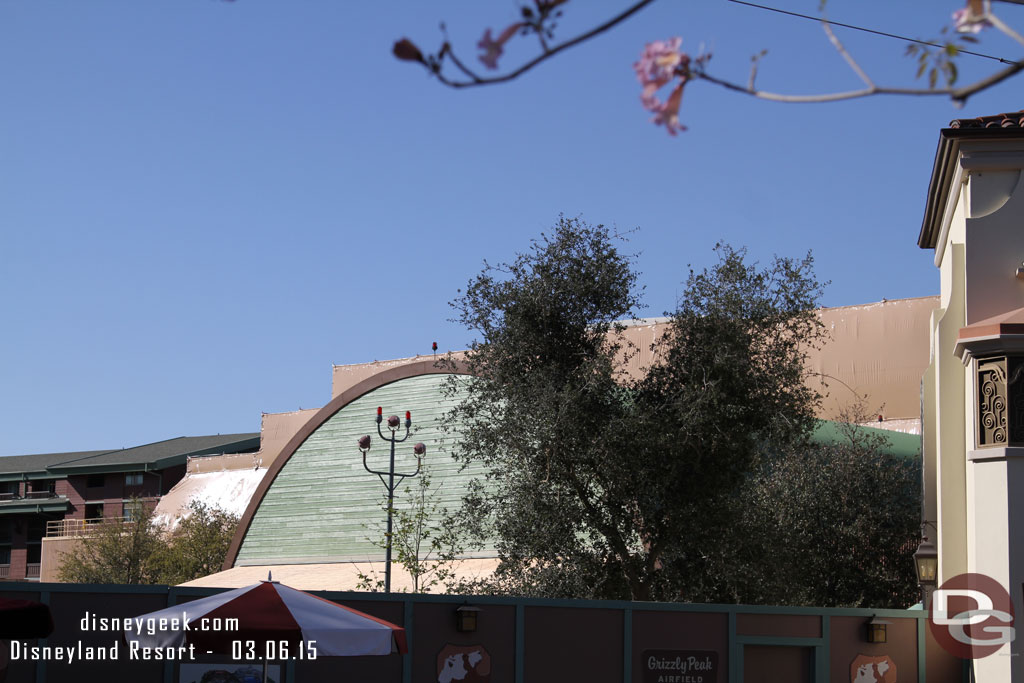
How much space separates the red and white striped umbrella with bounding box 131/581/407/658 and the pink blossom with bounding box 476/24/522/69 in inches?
263

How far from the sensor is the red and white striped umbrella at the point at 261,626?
27.8 feet

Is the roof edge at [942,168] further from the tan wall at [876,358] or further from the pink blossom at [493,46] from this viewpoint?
the tan wall at [876,358]

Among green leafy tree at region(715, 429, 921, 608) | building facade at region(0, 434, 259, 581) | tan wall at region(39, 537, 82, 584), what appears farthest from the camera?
building facade at region(0, 434, 259, 581)

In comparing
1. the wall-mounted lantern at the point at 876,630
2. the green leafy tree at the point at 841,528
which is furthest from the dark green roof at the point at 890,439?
the wall-mounted lantern at the point at 876,630

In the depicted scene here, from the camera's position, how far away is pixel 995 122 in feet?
46.0

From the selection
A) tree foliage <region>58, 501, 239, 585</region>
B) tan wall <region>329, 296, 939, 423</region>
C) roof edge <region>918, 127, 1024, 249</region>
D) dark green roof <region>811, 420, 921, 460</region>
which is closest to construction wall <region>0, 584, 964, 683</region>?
roof edge <region>918, 127, 1024, 249</region>

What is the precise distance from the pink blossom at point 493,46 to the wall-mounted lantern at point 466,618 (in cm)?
1056

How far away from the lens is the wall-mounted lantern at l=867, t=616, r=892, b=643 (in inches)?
595

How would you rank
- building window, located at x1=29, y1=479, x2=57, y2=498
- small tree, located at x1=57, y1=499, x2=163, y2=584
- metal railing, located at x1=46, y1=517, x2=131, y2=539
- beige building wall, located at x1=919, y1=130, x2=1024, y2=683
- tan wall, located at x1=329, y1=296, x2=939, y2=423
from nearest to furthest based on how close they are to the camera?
1. beige building wall, located at x1=919, y1=130, x2=1024, y2=683
2. tan wall, located at x1=329, y1=296, x2=939, y2=423
3. small tree, located at x1=57, y1=499, x2=163, y2=584
4. metal railing, located at x1=46, y1=517, x2=131, y2=539
5. building window, located at x1=29, y1=479, x2=57, y2=498

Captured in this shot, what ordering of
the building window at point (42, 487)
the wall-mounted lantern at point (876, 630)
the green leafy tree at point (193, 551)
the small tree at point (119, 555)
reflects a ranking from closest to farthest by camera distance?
the wall-mounted lantern at point (876, 630)
the green leafy tree at point (193, 551)
the small tree at point (119, 555)
the building window at point (42, 487)

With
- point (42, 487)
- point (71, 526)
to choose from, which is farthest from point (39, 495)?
point (71, 526)

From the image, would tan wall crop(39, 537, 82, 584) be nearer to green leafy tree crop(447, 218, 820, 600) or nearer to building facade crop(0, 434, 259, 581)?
building facade crop(0, 434, 259, 581)

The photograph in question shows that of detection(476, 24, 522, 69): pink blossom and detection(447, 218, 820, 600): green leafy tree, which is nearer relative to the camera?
detection(476, 24, 522, 69): pink blossom

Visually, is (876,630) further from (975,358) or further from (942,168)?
(942,168)
